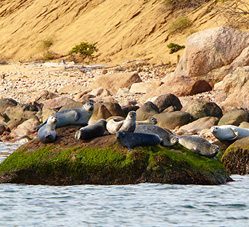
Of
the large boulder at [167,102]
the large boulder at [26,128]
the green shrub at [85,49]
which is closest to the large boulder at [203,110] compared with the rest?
the large boulder at [167,102]

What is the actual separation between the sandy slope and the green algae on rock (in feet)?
70.0

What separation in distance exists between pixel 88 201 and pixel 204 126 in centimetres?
901

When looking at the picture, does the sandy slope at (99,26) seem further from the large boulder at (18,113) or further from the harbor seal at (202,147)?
the harbor seal at (202,147)

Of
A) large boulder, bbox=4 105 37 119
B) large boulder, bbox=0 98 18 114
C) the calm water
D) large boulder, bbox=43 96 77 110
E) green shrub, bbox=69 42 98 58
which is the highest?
green shrub, bbox=69 42 98 58

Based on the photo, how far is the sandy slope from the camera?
31.0m

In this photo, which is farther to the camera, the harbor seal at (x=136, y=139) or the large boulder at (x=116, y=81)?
the large boulder at (x=116, y=81)

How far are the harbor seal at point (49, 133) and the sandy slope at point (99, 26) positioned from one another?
69.1 ft

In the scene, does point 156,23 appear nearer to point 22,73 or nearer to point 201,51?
point 22,73

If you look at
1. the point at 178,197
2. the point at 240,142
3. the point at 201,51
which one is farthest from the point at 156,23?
the point at 178,197

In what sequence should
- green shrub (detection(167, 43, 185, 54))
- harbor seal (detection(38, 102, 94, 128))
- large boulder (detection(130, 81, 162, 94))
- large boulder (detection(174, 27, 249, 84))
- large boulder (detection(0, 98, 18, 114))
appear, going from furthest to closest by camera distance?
green shrub (detection(167, 43, 185, 54)) → large boulder (detection(130, 81, 162, 94)) → large boulder (detection(174, 27, 249, 84)) → large boulder (detection(0, 98, 18, 114)) → harbor seal (detection(38, 102, 94, 128))

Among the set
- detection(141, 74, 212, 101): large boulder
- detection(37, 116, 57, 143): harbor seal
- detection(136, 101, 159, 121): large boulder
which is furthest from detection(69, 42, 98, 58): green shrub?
detection(37, 116, 57, 143): harbor seal

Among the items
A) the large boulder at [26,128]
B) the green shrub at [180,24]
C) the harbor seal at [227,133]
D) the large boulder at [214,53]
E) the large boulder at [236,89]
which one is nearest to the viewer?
the harbor seal at [227,133]

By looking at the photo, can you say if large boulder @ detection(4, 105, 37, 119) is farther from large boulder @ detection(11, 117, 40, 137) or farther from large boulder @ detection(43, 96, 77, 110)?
large boulder @ detection(11, 117, 40, 137)

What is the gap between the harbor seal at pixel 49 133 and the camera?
713cm
